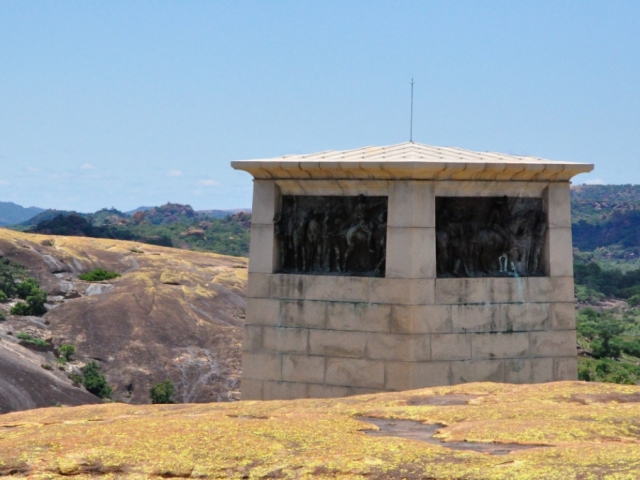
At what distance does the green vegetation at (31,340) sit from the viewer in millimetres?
51719

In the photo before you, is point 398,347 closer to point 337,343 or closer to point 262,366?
point 337,343

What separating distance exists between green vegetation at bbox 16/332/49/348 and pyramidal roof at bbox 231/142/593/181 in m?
38.9

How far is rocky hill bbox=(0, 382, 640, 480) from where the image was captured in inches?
287

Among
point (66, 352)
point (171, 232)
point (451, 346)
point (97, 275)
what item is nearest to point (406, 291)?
point (451, 346)

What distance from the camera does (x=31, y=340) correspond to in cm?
5212

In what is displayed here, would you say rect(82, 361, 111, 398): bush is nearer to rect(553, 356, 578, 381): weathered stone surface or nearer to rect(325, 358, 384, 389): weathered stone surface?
rect(325, 358, 384, 389): weathered stone surface

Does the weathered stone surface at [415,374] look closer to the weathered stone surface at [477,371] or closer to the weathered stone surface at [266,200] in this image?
the weathered stone surface at [477,371]

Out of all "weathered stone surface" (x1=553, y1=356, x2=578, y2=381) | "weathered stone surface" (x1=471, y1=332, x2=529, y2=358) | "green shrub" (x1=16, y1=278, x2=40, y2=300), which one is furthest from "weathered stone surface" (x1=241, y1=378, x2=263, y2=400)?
"green shrub" (x1=16, y1=278, x2=40, y2=300)

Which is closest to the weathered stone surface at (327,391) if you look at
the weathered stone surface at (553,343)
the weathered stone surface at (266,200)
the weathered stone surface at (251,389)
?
the weathered stone surface at (251,389)

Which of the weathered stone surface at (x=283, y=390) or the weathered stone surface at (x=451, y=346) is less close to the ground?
the weathered stone surface at (x=451, y=346)

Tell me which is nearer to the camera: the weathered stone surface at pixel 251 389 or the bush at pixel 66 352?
the weathered stone surface at pixel 251 389

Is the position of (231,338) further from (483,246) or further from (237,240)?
(237,240)

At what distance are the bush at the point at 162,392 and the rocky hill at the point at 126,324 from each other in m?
0.75

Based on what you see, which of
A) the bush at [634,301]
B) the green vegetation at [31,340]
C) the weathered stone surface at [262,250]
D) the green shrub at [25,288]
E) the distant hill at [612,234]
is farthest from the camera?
the distant hill at [612,234]
